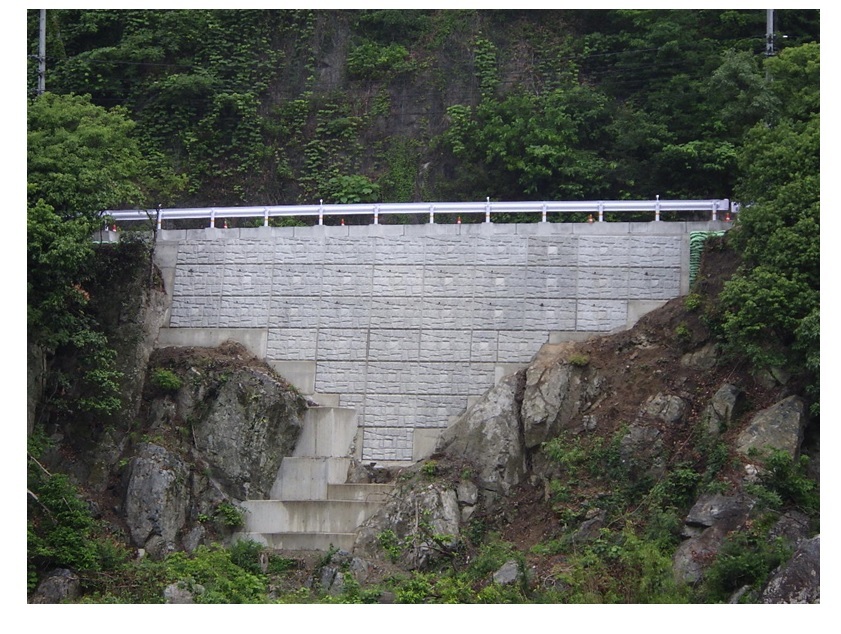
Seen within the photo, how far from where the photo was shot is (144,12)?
1565 inches

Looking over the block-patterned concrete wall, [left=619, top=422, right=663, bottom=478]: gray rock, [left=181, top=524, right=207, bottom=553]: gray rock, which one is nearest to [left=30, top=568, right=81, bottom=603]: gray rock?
[left=181, top=524, right=207, bottom=553]: gray rock

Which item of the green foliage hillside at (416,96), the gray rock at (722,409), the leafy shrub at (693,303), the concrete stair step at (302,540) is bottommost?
the concrete stair step at (302,540)

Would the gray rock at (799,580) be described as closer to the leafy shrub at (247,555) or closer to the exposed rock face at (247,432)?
the leafy shrub at (247,555)

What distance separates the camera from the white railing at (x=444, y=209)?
31.3m

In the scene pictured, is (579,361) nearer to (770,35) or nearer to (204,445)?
(204,445)

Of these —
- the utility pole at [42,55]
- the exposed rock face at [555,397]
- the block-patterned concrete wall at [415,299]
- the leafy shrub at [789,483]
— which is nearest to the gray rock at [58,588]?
the block-patterned concrete wall at [415,299]

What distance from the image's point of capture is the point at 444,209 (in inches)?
1247

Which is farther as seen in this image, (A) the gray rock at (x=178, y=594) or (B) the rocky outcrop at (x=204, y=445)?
(B) the rocky outcrop at (x=204, y=445)

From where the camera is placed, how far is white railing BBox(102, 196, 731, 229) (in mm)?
31281

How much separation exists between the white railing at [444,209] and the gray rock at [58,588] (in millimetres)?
8425

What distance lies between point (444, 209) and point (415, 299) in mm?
2239

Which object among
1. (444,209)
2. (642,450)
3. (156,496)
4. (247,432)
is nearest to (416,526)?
(247,432)

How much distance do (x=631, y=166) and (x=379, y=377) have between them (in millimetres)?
9068

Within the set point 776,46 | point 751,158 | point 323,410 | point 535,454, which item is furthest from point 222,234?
point 776,46
